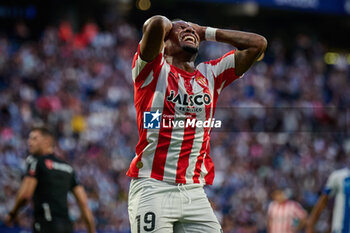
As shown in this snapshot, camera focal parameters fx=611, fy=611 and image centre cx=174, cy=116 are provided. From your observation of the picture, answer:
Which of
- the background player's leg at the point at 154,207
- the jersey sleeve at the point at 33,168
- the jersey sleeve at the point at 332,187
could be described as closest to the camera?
the background player's leg at the point at 154,207

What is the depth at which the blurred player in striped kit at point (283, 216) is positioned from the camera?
1198cm

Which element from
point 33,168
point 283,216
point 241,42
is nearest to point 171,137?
point 241,42

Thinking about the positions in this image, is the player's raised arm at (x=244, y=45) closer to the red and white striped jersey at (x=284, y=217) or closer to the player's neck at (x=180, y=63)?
the player's neck at (x=180, y=63)

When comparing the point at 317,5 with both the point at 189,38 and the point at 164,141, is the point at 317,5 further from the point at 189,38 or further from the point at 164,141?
the point at 164,141

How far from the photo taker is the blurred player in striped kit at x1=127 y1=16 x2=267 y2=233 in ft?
13.1

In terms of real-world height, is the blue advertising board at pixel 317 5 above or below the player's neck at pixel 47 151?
above

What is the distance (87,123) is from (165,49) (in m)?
10.3

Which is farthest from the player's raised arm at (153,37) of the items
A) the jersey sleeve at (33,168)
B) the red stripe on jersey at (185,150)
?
the jersey sleeve at (33,168)

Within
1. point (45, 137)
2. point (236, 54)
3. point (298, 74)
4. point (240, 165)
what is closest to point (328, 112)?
point (298, 74)

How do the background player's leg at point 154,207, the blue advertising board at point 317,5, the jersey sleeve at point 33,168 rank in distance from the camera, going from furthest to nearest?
1. the blue advertising board at point 317,5
2. the jersey sleeve at point 33,168
3. the background player's leg at point 154,207

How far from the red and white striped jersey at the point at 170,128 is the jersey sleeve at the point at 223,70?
0.23m

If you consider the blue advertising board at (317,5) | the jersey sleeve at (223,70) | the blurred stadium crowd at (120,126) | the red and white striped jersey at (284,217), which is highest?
the blue advertising board at (317,5)

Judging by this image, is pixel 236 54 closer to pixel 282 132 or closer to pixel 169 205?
pixel 169 205

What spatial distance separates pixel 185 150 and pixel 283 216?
8.31 m
